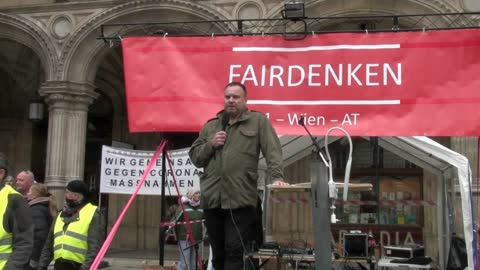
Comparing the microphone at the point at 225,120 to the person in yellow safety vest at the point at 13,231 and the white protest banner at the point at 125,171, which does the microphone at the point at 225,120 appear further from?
the white protest banner at the point at 125,171

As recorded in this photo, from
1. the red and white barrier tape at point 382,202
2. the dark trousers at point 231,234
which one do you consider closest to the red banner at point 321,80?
the dark trousers at point 231,234

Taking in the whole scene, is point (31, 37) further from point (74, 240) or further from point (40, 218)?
point (74, 240)

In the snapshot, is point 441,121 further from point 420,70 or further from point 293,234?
point 293,234

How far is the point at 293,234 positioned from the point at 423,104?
130 inches

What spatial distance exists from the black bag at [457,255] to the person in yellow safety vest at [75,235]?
4.93m

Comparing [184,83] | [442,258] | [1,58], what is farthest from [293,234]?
[1,58]

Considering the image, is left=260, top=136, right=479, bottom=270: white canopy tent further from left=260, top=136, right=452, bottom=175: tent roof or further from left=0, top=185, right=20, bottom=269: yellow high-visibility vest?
left=0, top=185, right=20, bottom=269: yellow high-visibility vest

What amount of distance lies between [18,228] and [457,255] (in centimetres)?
573

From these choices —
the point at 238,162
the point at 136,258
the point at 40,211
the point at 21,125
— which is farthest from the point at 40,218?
the point at 21,125

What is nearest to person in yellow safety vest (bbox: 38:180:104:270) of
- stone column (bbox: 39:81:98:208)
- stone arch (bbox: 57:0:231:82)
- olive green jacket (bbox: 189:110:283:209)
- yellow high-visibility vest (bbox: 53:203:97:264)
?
yellow high-visibility vest (bbox: 53:203:97:264)

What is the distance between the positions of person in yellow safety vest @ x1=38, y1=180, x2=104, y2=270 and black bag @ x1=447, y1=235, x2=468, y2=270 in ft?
16.2

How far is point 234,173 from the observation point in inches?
168

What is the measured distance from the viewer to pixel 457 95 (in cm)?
539

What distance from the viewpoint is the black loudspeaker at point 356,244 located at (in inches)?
287
